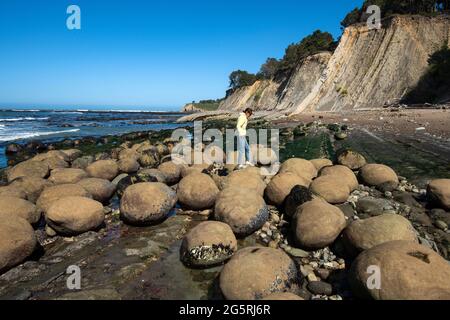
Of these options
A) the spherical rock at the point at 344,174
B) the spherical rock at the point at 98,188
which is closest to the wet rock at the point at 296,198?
the spherical rock at the point at 344,174

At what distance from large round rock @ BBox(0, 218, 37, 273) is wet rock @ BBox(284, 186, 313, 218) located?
5213 mm

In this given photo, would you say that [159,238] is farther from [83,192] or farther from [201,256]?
[83,192]

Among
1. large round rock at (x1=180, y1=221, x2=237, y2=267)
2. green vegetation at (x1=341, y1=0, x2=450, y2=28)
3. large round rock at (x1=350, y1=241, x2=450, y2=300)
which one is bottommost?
large round rock at (x1=180, y1=221, x2=237, y2=267)

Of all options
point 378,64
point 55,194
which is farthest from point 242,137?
point 378,64

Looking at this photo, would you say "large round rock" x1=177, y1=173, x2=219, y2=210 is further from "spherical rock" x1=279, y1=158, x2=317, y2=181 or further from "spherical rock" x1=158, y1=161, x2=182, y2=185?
"spherical rock" x1=279, y1=158, x2=317, y2=181

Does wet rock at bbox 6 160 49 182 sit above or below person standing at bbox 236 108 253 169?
below

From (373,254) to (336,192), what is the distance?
11.5ft

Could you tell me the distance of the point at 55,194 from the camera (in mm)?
7410

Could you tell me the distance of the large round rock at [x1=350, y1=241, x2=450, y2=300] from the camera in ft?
11.5

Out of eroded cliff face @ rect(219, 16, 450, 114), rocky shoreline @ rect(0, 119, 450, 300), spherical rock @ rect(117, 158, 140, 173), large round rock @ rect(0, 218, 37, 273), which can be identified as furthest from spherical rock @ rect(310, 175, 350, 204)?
eroded cliff face @ rect(219, 16, 450, 114)

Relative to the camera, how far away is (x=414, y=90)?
36.2 meters

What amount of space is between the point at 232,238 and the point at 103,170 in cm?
696

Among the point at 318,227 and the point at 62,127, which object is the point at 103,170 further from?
the point at 62,127
